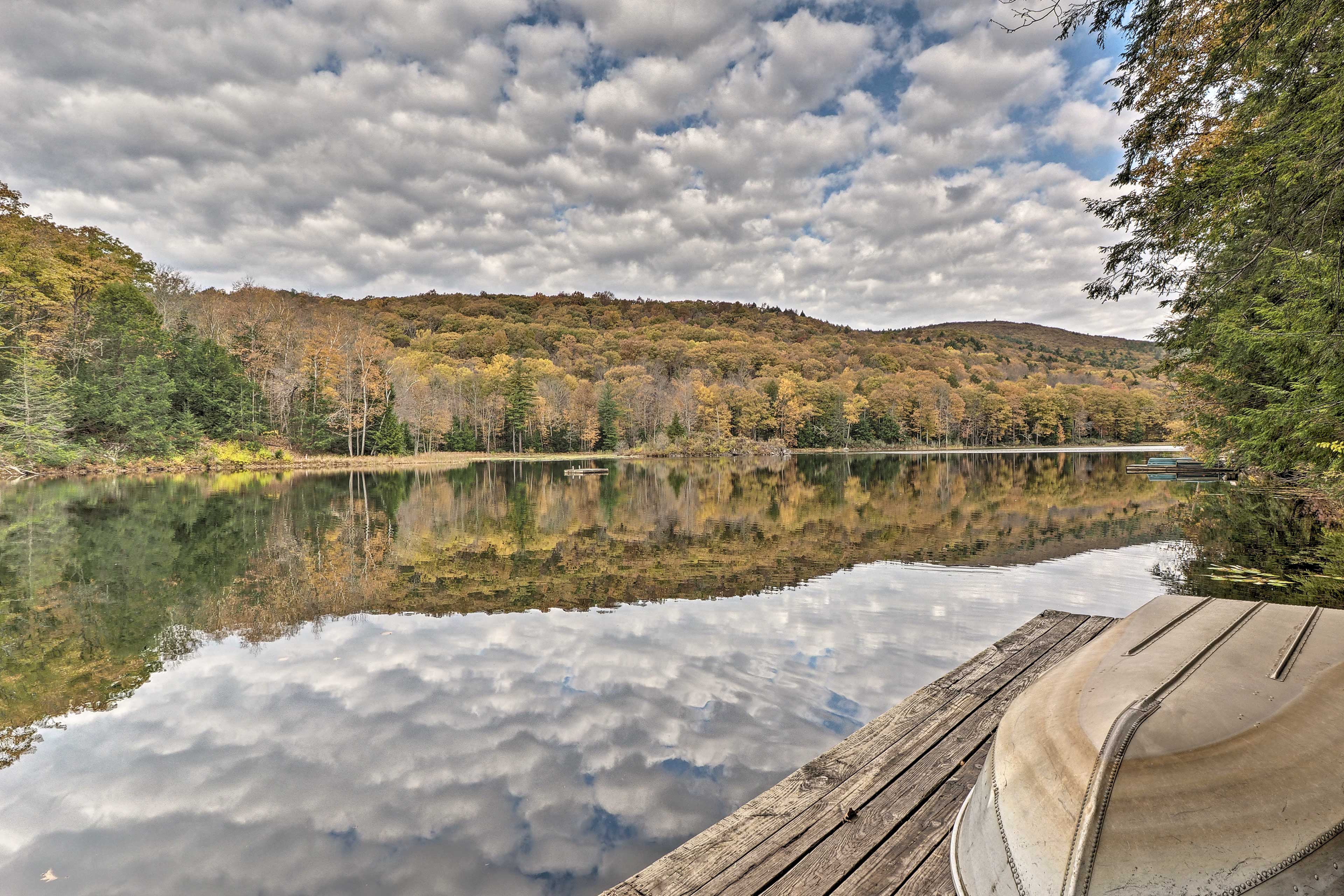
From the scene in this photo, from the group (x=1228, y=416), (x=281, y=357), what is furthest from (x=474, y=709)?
(x=281, y=357)

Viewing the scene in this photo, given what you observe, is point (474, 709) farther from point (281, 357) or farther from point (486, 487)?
point (281, 357)

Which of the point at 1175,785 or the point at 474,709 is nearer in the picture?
the point at 1175,785

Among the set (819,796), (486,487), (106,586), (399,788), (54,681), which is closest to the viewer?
(819,796)

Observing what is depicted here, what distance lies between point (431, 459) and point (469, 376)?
21.6m

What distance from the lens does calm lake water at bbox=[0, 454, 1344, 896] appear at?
438cm

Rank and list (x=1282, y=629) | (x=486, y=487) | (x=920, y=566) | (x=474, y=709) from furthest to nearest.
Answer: (x=486, y=487), (x=920, y=566), (x=474, y=709), (x=1282, y=629)

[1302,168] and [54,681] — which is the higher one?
[1302,168]

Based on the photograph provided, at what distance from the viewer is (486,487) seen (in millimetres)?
33688

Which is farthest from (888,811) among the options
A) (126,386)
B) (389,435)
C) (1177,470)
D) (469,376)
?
(469,376)

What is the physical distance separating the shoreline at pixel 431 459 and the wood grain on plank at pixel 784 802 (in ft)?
133

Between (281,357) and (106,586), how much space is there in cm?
4845

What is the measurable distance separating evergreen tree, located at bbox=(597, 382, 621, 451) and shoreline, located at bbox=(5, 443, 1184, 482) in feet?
5.94

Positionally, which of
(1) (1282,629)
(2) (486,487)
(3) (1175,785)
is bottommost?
(2) (486,487)

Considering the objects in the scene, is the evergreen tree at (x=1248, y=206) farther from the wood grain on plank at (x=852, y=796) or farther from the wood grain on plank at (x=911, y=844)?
the wood grain on plank at (x=911, y=844)
